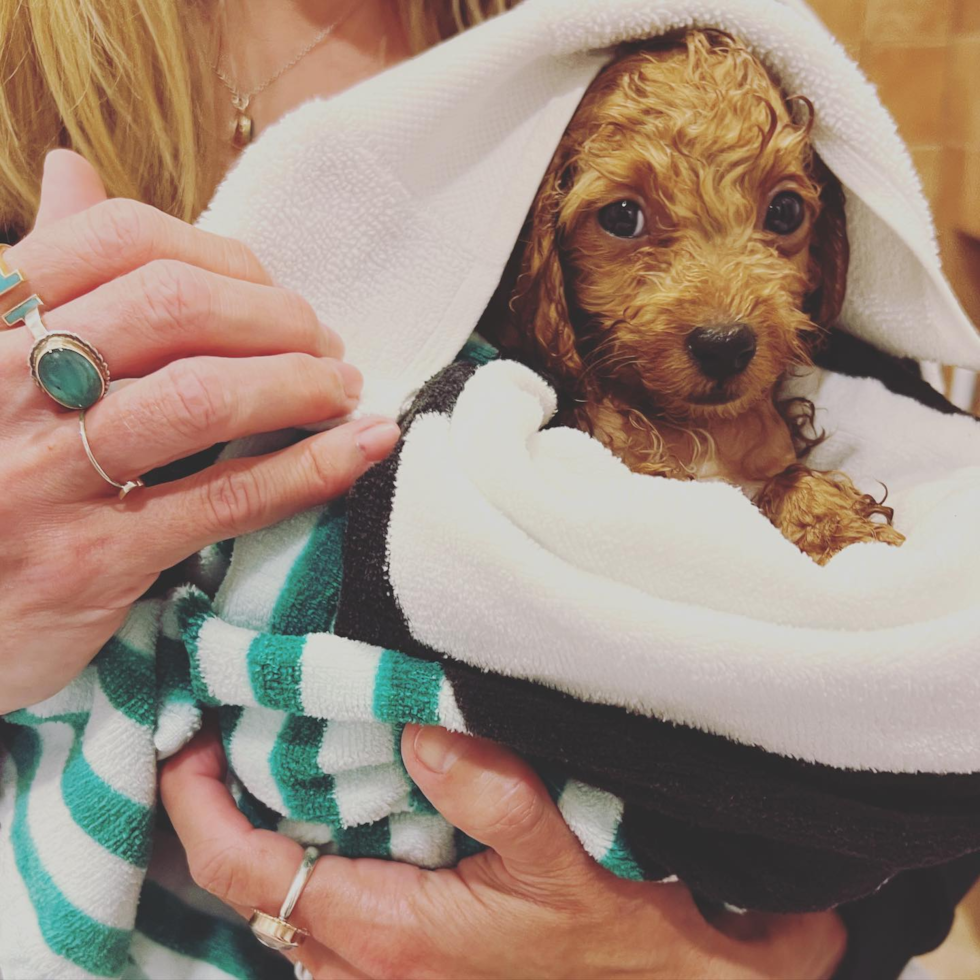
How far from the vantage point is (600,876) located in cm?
76

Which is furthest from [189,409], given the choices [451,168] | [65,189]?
[451,168]

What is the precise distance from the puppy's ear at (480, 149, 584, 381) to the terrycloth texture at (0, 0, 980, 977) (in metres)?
0.04

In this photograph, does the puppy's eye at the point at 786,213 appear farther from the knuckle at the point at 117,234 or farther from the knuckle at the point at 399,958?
the knuckle at the point at 399,958

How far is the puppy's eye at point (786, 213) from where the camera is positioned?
2.86ft

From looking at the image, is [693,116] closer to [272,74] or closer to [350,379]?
[350,379]

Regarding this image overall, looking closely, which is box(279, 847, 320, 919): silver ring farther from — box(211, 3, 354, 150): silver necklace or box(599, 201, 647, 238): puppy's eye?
box(211, 3, 354, 150): silver necklace

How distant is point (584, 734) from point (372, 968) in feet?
1.25

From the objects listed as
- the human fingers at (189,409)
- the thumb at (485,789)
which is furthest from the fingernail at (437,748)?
the human fingers at (189,409)

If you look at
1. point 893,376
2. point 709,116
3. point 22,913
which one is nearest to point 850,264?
point 893,376

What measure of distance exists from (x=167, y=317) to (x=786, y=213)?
640 mm

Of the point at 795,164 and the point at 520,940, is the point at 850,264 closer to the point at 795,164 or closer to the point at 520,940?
the point at 795,164

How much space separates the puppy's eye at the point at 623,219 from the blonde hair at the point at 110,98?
49 cm

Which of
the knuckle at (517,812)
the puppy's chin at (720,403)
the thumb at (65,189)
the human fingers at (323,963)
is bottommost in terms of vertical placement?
the human fingers at (323,963)

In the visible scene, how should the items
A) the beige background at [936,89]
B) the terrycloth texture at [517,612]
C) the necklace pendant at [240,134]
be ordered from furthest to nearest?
the beige background at [936,89]
the necklace pendant at [240,134]
the terrycloth texture at [517,612]
